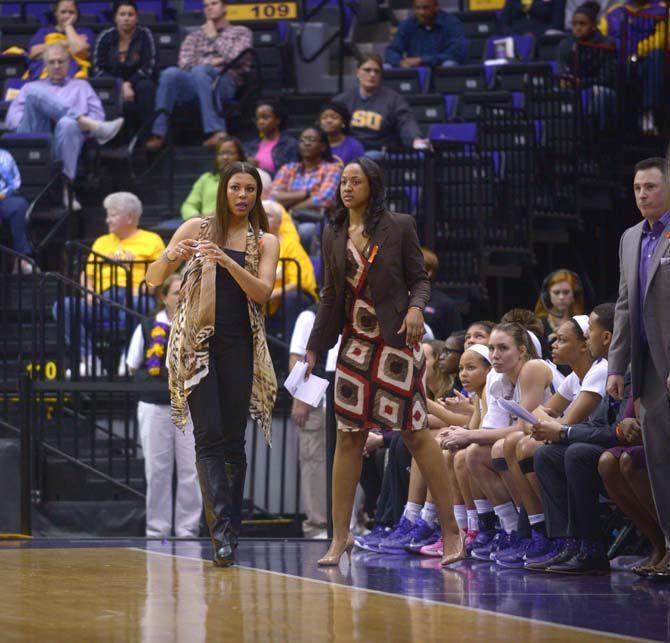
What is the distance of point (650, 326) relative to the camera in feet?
20.5

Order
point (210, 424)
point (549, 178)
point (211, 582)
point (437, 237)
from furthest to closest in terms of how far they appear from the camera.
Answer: point (549, 178) → point (437, 237) → point (210, 424) → point (211, 582)

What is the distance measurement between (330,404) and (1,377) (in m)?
3.55

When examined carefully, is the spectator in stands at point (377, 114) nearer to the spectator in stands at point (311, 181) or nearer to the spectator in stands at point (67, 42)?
the spectator in stands at point (311, 181)

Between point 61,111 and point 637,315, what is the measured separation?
838 cm

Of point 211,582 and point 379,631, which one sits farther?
point 211,582

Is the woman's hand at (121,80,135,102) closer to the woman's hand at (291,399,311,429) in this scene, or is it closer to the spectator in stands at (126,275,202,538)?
the spectator in stands at (126,275,202,538)

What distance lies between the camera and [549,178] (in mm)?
12289

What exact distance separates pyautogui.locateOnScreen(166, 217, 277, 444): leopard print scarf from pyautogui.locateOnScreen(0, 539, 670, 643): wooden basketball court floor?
72 cm

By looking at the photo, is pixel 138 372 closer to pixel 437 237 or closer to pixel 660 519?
pixel 437 237

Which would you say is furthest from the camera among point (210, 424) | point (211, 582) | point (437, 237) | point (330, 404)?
point (437, 237)

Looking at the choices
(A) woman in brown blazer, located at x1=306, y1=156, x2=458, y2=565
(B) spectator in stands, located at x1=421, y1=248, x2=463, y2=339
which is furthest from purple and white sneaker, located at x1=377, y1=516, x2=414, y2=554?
(B) spectator in stands, located at x1=421, y1=248, x2=463, y2=339

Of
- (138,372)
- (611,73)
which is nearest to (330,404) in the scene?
(138,372)

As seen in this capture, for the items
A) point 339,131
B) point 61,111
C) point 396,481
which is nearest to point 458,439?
point 396,481

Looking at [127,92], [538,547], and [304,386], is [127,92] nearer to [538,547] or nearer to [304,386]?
[304,386]
